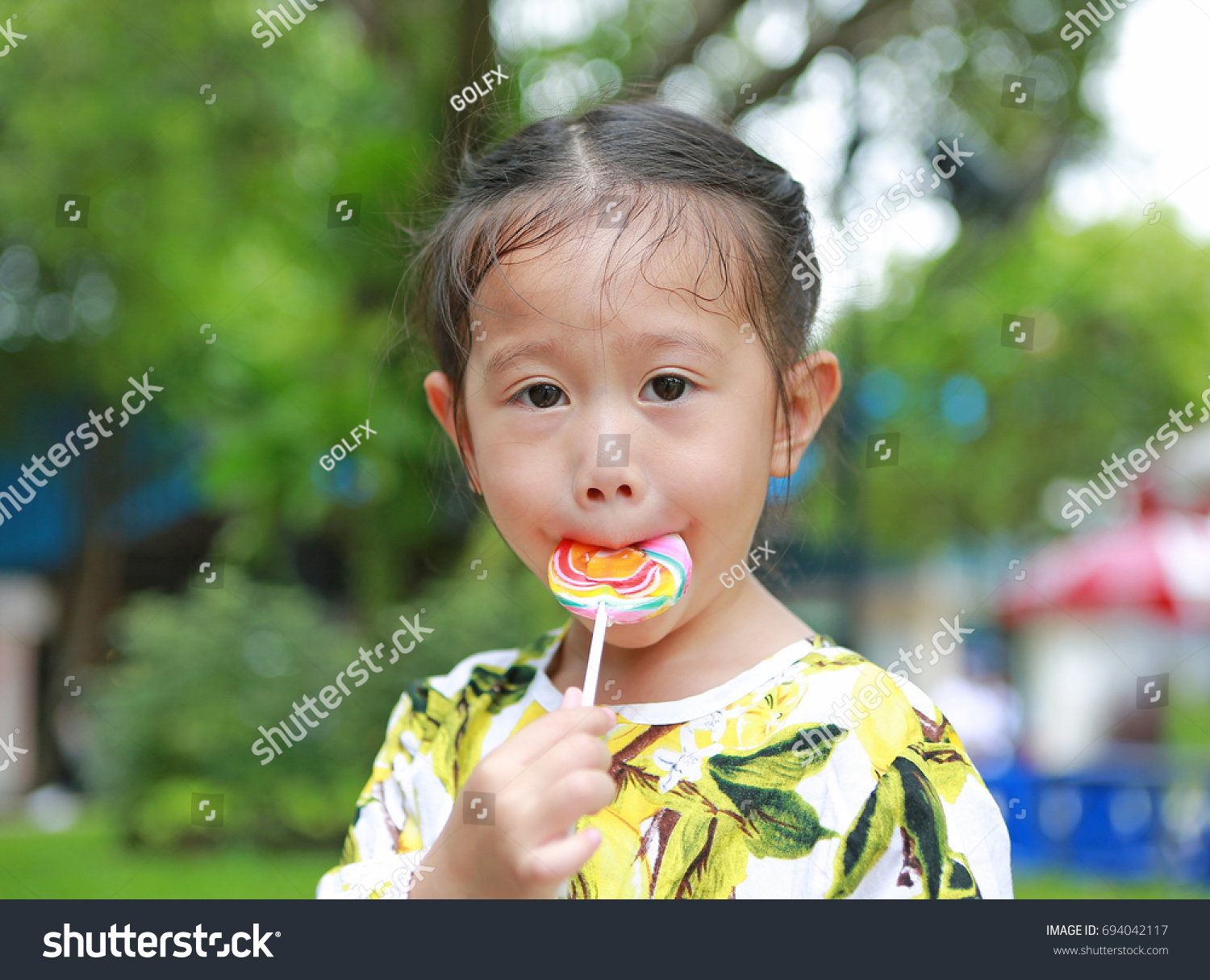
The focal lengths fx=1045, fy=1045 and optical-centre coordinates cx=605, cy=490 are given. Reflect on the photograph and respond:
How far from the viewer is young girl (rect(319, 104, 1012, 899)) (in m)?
1.19

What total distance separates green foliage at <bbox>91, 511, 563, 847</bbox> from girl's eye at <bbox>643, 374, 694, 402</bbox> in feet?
13.0

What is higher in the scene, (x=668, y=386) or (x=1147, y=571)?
(x=1147, y=571)

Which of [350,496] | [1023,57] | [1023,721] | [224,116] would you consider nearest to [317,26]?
[224,116]

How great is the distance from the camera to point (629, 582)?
1322mm

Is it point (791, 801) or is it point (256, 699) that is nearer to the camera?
point (791, 801)

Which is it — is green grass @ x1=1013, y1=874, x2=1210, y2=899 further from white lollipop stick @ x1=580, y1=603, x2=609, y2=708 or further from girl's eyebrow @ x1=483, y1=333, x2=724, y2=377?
girl's eyebrow @ x1=483, y1=333, x2=724, y2=377

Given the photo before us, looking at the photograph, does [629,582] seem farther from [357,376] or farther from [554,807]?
[357,376]

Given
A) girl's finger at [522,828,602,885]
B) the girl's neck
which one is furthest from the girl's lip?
girl's finger at [522,828,602,885]

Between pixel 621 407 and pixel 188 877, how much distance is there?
5.23 meters

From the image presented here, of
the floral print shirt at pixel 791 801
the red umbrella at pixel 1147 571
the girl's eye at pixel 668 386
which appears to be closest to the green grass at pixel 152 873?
the floral print shirt at pixel 791 801

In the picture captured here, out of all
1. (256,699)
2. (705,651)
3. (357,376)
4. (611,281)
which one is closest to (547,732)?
(705,651)

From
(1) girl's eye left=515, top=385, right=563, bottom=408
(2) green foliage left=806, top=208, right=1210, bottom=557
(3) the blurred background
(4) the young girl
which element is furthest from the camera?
(2) green foliage left=806, top=208, right=1210, bottom=557

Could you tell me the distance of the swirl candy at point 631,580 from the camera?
1.32 metres

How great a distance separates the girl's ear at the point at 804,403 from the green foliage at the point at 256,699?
12.2 feet
